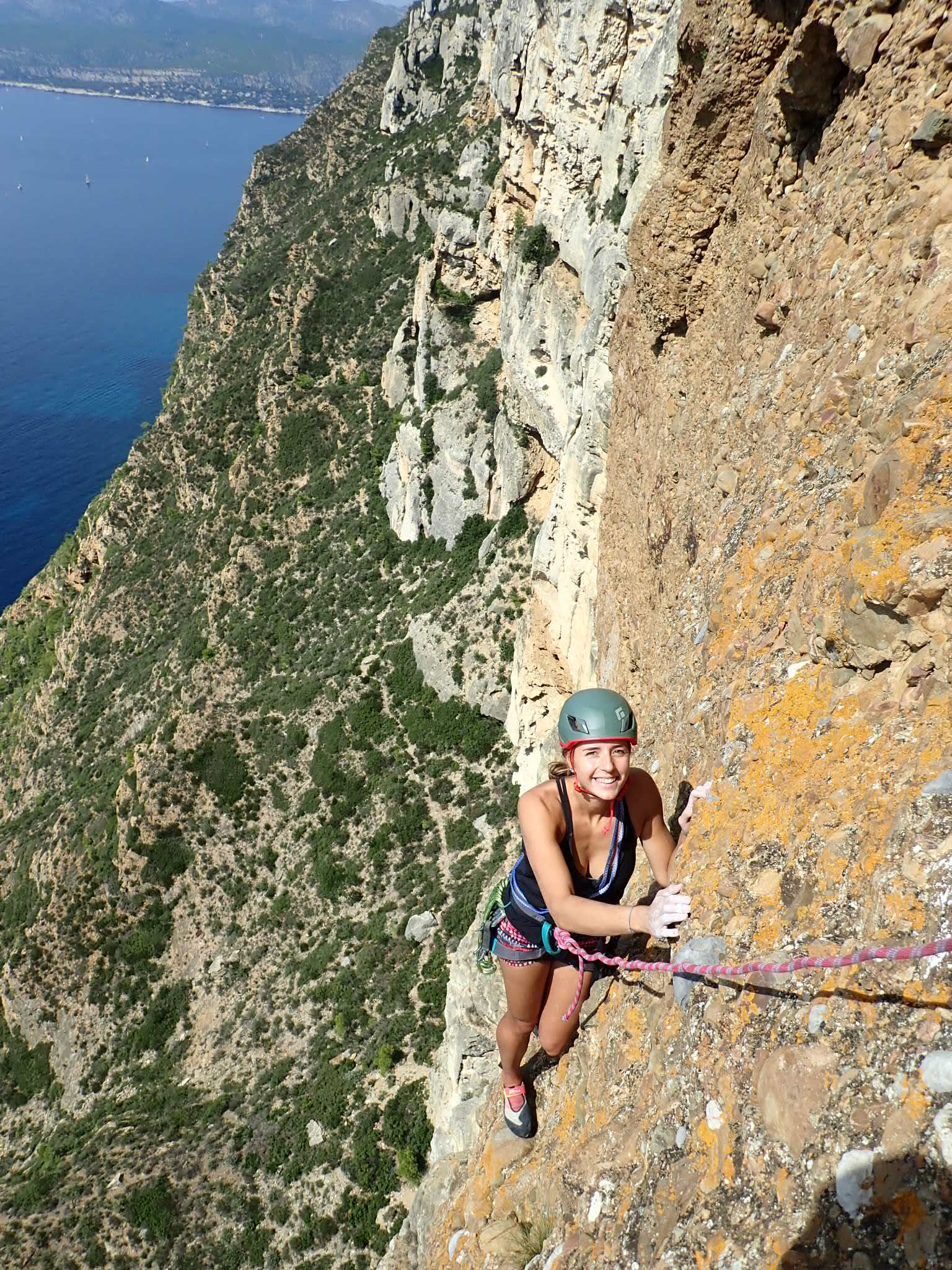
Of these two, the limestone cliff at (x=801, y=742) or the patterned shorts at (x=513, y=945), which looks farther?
the patterned shorts at (x=513, y=945)

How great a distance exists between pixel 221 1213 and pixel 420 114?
299ft

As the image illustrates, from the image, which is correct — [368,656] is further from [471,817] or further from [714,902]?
Result: [714,902]

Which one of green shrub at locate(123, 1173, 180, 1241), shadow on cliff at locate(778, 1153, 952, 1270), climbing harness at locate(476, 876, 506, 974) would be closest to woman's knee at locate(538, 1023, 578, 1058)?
climbing harness at locate(476, 876, 506, 974)

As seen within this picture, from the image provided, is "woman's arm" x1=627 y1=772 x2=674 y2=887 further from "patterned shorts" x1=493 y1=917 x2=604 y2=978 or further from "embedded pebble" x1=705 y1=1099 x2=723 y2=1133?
"embedded pebble" x1=705 y1=1099 x2=723 y2=1133

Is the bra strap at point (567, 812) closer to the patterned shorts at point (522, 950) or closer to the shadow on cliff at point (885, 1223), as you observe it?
the patterned shorts at point (522, 950)

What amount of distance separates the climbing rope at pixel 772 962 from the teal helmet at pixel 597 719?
1297 millimetres

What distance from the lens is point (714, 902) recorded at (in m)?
4.07

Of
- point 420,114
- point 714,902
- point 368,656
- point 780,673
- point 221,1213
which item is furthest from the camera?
point 420,114

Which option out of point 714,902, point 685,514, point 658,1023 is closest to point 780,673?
point 714,902

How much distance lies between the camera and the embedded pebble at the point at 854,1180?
269 cm

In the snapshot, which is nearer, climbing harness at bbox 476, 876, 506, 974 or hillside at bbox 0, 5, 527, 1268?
climbing harness at bbox 476, 876, 506, 974

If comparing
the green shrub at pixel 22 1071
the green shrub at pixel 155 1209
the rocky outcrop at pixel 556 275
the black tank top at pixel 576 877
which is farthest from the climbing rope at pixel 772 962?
the green shrub at pixel 22 1071

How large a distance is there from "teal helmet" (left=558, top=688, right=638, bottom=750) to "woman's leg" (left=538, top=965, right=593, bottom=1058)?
6.54ft

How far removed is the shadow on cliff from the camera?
2.42 metres
